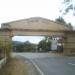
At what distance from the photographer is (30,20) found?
48.9 meters

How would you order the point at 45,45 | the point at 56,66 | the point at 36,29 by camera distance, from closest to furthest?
the point at 56,66 < the point at 36,29 < the point at 45,45

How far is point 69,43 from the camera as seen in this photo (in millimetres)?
51031

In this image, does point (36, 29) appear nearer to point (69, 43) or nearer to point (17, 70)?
point (69, 43)

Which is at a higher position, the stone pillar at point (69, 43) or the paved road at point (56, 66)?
the stone pillar at point (69, 43)

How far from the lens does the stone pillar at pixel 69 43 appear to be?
5084 centimetres

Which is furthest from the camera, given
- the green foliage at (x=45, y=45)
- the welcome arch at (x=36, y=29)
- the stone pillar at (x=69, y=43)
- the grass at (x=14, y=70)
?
the green foliage at (x=45, y=45)

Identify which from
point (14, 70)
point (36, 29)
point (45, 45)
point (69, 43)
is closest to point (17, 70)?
point (14, 70)

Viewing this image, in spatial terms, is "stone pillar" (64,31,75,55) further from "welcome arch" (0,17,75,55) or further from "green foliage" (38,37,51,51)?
"green foliage" (38,37,51,51)

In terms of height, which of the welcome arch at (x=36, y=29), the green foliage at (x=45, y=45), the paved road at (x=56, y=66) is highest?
the welcome arch at (x=36, y=29)

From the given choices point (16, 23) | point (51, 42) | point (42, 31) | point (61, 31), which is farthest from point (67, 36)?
point (51, 42)

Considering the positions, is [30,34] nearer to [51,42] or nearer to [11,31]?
[11,31]

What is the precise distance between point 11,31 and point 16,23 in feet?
5.26

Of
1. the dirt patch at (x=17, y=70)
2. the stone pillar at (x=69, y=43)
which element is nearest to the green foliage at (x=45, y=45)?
the stone pillar at (x=69, y=43)

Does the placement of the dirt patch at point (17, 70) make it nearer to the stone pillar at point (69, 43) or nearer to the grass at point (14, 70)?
the grass at point (14, 70)
